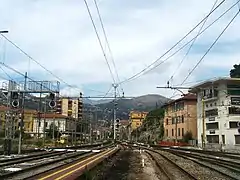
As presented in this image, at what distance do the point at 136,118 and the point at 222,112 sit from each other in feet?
282

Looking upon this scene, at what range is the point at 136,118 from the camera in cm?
15725

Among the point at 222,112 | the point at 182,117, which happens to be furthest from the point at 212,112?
the point at 182,117

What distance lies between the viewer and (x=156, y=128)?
131m

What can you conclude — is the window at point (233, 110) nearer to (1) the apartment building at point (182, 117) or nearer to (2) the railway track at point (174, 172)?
(1) the apartment building at point (182, 117)

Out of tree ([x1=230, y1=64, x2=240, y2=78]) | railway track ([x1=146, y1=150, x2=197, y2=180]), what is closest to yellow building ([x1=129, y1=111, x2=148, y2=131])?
tree ([x1=230, y1=64, x2=240, y2=78])

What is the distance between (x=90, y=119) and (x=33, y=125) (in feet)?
75.1

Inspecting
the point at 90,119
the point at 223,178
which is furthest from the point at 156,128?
the point at 223,178

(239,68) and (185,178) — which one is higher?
(239,68)

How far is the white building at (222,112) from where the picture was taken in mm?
68750

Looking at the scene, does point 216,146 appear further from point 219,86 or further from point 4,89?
point 4,89

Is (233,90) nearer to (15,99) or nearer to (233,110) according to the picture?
(233,110)

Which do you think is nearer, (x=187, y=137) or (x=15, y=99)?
(x=15, y=99)

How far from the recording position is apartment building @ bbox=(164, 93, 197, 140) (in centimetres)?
9275

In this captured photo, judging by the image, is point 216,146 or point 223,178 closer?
point 223,178
